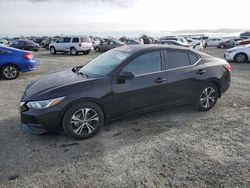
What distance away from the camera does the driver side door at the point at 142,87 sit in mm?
4318

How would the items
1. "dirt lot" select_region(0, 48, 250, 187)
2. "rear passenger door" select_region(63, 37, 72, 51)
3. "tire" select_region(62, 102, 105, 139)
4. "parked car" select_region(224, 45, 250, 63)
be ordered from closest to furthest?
"dirt lot" select_region(0, 48, 250, 187) < "tire" select_region(62, 102, 105, 139) < "parked car" select_region(224, 45, 250, 63) < "rear passenger door" select_region(63, 37, 72, 51)

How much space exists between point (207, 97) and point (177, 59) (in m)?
1.17

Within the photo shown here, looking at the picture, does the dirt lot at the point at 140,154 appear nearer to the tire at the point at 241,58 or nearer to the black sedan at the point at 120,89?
the black sedan at the point at 120,89

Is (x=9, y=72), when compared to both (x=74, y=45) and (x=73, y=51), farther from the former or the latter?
(x=73, y=51)

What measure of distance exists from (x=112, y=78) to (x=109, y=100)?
39 centimetres

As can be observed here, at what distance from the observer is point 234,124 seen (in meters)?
4.75

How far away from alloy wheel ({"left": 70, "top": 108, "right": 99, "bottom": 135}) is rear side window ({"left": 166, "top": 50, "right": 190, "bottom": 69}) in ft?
6.04

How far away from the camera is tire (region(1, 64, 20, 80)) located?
31.0 feet

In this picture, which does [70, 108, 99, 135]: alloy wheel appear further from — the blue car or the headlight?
the blue car

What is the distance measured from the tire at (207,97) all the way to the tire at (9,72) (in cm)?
754

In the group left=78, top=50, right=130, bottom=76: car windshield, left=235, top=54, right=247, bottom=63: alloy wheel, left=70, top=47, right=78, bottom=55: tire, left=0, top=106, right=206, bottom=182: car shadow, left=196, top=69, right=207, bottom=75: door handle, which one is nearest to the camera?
left=0, top=106, right=206, bottom=182: car shadow

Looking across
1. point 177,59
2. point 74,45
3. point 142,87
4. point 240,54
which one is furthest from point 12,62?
point 74,45

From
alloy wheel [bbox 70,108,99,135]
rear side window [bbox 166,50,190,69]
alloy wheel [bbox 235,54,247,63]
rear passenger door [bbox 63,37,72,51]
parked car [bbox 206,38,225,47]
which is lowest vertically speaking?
alloy wheel [bbox 70,108,99,135]

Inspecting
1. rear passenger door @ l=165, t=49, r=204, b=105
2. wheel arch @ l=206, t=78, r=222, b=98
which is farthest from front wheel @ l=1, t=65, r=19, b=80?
wheel arch @ l=206, t=78, r=222, b=98
